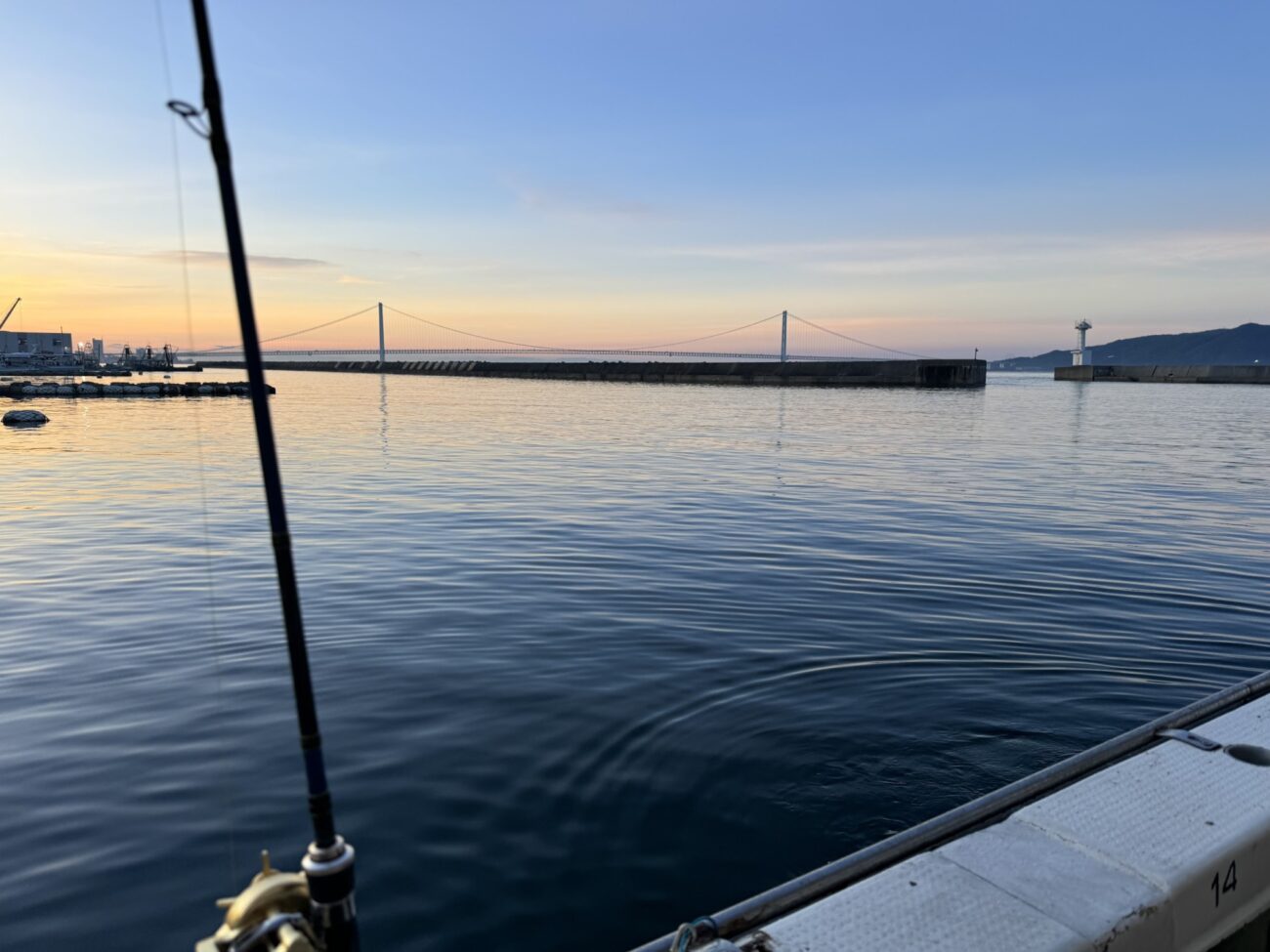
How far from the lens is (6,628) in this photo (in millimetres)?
9867

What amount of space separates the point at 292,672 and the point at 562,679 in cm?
576

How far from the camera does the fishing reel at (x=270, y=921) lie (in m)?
2.39

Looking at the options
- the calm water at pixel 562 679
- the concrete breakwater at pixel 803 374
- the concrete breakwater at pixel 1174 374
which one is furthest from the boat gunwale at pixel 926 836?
the concrete breakwater at pixel 1174 374

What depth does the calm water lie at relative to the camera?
198 inches

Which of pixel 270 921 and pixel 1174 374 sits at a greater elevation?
pixel 1174 374

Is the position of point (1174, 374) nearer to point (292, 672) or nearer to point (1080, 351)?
point (1080, 351)

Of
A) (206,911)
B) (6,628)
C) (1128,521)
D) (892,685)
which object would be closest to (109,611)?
(6,628)

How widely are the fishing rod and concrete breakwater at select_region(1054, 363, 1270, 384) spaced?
163 m

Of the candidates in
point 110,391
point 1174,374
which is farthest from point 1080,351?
point 110,391

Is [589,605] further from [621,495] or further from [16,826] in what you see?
[621,495]

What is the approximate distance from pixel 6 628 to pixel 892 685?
32.8 feet

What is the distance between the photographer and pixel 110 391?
74.7 metres

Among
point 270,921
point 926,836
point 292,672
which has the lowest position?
point 926,836

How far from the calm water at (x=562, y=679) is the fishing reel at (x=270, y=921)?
214 centimetres
